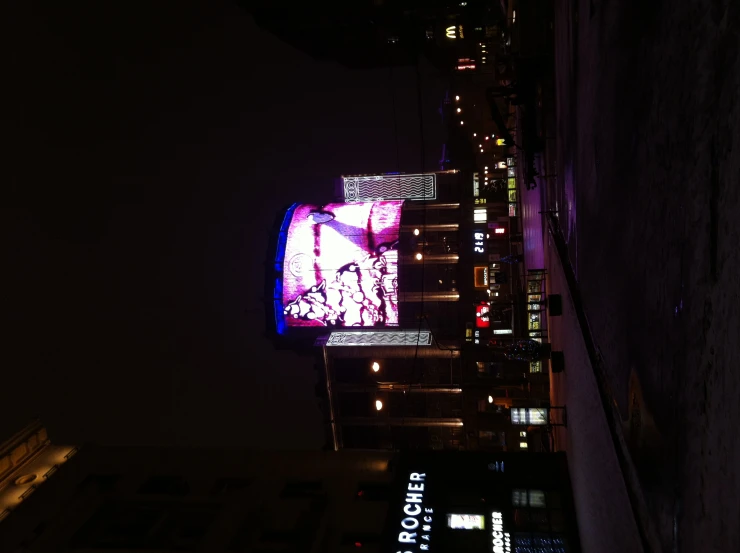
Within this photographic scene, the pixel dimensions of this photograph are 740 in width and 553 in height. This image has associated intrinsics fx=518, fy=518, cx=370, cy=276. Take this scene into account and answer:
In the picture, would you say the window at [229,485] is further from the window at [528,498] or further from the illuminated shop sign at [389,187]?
the illuminated shop sign at [389,187]

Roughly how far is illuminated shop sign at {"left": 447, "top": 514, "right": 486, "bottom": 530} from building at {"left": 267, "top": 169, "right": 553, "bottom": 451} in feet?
23.5

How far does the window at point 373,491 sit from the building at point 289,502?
40mm

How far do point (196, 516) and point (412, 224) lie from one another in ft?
66.8

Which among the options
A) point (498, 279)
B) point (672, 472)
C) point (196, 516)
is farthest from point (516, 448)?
point (672, 472)

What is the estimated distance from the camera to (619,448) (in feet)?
20.8

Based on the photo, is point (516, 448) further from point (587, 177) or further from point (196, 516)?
point (587, 177)

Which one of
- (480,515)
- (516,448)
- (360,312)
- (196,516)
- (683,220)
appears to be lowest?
(516,448)

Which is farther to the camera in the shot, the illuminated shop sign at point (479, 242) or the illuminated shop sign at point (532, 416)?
the illuminated shop sign at point (479, 242)

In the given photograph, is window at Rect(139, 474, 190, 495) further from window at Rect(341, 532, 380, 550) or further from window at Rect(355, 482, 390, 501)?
window at Rect(341, 532, 380, 550)

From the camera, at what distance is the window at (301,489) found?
18.9m

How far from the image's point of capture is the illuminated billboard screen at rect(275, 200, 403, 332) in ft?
77.4

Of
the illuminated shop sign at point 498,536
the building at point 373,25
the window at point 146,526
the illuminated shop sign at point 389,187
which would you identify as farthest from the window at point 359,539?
the building at point 373,25

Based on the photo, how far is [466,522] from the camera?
14.9 meters

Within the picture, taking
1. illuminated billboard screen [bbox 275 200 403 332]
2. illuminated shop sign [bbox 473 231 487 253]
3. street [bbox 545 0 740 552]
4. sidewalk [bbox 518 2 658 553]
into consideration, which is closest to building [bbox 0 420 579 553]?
sidewalk [bbox 518 2 658 553]
